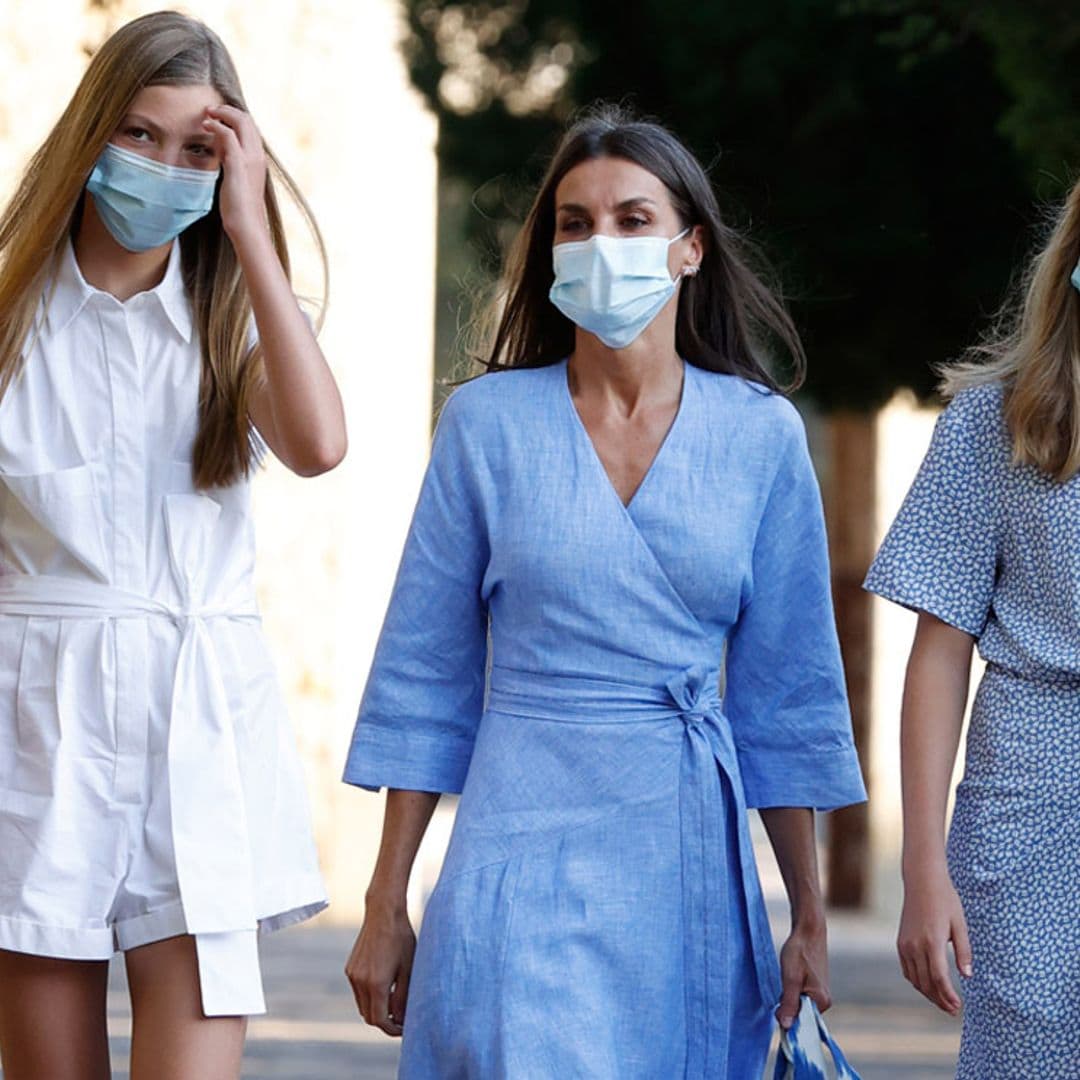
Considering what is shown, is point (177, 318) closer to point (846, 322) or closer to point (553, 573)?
point (553, 573)

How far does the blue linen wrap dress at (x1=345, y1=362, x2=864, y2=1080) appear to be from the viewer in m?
3.18

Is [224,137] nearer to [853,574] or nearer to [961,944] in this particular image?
[961,944]

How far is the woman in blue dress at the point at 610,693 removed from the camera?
3.19 m

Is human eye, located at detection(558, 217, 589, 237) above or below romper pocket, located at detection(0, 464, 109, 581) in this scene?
above

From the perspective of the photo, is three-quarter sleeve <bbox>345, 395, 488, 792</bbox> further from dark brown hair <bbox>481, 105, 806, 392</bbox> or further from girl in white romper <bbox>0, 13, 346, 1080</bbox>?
dark brown hair <bbox>481, 105, 806, 392</bbox>

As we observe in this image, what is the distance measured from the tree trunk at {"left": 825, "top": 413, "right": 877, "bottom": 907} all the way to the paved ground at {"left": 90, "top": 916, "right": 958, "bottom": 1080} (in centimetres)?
279

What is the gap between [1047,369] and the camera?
10.5ft

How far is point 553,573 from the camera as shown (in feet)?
10.7

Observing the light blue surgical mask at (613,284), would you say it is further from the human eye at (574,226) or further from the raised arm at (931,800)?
the raised arm at (931,800)

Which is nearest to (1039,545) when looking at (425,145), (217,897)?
(217,897)

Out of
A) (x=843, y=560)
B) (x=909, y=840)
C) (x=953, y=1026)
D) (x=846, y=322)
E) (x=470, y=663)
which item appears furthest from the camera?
(x=843, y=560)

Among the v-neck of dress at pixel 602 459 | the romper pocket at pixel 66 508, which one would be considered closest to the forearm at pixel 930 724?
the v-neck of dress at pixel 602 459

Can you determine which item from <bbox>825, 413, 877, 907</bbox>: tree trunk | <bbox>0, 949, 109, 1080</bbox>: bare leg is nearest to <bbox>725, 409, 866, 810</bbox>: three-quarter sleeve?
<bbox>0, 949, 109, 1080</bbox>: bare leg

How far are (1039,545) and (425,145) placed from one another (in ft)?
25.0
